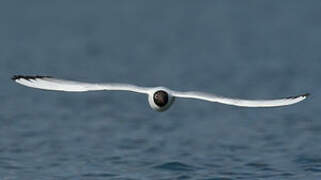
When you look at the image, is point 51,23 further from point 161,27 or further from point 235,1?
point 235,1

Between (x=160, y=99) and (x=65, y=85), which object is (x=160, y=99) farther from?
(x=65, y=85)

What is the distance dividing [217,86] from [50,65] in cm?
651

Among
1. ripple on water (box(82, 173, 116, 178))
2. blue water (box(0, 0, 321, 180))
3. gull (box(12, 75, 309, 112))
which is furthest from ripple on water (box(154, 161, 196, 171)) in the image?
gull (box(12, 75, 309, 112))

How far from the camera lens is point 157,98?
71.5 ft

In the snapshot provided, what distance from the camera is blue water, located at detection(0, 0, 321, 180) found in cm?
2523

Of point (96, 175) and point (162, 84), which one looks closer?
point (96, 175)

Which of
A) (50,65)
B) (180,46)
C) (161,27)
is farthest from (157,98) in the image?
(161,27)

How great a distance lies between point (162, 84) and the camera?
34.9 meters

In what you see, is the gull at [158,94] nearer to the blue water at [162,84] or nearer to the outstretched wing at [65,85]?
the outstretched wing at [65,85]

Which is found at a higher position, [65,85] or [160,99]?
[65,85]

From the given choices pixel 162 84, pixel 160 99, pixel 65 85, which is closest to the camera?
pixel 160 99

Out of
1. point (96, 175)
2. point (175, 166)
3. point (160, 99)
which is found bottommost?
point (96, 175)

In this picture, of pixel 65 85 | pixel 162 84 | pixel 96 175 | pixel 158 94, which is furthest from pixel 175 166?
pixel 162 84

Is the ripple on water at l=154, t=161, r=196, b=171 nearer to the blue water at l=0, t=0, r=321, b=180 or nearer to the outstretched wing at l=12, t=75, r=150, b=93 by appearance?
the blue water at l=0, t=0, r=321, b=180
